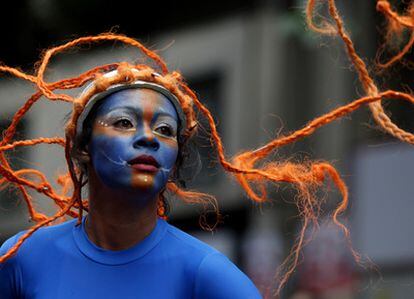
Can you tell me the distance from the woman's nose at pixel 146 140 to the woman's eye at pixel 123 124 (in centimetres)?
4

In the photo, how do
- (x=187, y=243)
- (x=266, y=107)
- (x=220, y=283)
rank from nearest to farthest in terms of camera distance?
1. (x=220, y=283)
2. (x=187, y=243)
3. (x=266, y=107)

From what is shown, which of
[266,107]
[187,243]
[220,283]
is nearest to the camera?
[220,283]

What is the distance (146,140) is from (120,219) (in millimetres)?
222

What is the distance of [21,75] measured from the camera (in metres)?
3.15

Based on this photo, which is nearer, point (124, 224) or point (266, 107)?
point (124, 224)

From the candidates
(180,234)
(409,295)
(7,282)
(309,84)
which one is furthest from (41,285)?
(309,84)

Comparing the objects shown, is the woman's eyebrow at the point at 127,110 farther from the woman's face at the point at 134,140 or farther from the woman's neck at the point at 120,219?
the woman's neck at the point at 120,219

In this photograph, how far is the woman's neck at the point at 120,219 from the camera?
2.83 metres

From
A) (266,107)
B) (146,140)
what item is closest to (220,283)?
(146,140)

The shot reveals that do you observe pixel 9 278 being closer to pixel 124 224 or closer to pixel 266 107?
pixel 124 224

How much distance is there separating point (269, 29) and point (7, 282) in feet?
21.5

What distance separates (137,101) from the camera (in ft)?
9.32

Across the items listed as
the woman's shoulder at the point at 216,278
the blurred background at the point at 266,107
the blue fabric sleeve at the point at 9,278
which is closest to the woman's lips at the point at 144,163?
the woman's shoulder at the point at 216,278

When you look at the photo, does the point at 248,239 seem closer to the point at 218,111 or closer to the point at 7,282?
the point at 218,111
